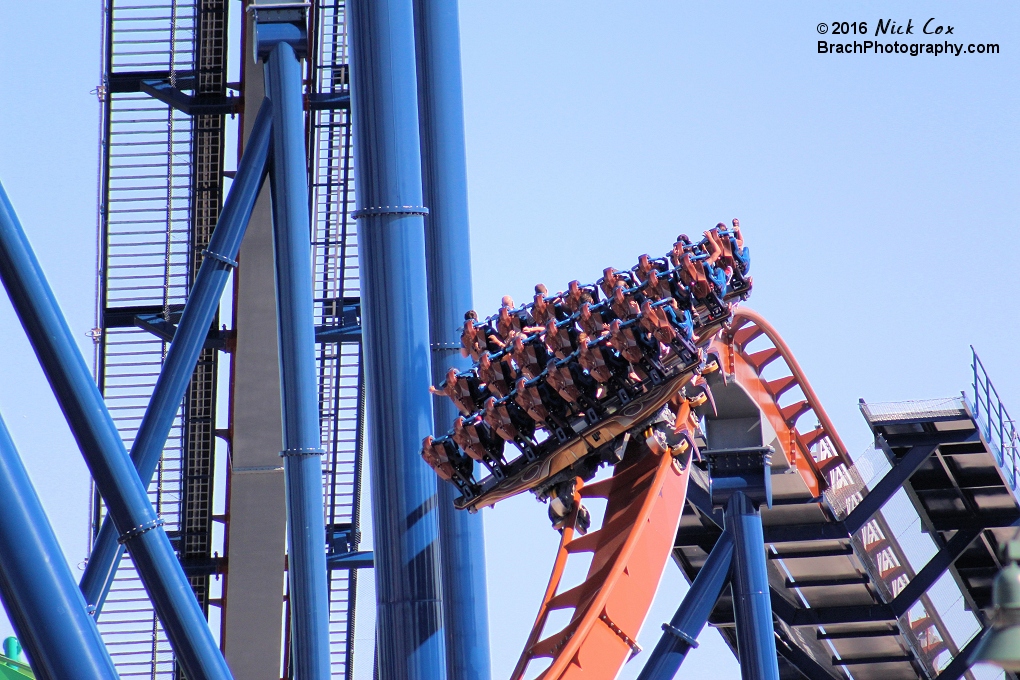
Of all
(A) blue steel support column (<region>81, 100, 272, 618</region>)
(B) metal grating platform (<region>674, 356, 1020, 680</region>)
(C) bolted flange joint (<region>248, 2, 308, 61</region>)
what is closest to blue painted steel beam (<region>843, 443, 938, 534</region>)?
(B) metal grating platform (<region>674, 356, 1020, 680</region>)

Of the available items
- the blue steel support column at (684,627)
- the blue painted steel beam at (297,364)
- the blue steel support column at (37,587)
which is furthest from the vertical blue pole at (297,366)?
the blue steel support column at (37,587)

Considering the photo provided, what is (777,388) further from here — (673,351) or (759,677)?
(673,351)

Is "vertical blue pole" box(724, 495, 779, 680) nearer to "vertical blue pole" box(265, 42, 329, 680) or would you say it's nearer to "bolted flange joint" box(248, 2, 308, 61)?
"vertical blue pole" box(265, 42, 329, 680)

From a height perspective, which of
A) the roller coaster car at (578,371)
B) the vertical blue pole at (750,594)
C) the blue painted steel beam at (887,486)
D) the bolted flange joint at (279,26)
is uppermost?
the bolted flange joint at (279,26)

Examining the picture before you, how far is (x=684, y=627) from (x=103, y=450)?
16.2 ft

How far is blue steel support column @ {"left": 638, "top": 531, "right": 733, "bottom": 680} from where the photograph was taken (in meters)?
9.57

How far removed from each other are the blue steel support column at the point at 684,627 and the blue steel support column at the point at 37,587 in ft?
20.8

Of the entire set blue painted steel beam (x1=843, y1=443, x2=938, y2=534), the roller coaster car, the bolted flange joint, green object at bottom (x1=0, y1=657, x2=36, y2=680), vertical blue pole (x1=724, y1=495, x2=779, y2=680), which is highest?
the bolted flange joint

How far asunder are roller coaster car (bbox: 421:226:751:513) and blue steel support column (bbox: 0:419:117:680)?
381cm

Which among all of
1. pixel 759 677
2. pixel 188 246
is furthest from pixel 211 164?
pixel 759 677

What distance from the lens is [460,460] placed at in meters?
7.54

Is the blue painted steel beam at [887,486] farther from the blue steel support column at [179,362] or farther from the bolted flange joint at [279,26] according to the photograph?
the bolted flange joint at [279,26]

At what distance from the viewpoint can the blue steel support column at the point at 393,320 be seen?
6352 millimetres

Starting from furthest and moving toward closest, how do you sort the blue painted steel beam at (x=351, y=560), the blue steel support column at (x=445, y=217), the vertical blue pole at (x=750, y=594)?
the blue painted steel beam at (x=351, y=560), the vertical blue pole at (x=750, y=594), the blue steel support column at (x=445, y=217)
